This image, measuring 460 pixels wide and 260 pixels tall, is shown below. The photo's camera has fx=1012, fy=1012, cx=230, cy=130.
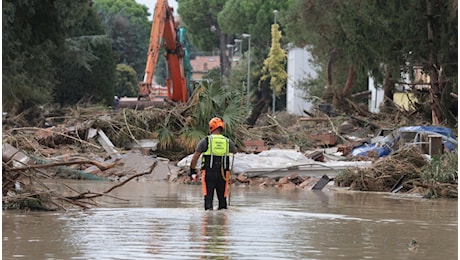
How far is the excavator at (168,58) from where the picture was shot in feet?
130

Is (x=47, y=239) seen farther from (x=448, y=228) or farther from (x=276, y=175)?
(x=276, y=175)

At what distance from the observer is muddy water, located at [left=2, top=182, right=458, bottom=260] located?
10.2 meters

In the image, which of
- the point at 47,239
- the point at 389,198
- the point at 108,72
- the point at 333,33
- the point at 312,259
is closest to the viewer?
the point at 312,259

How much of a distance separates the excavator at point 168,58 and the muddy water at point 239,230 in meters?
21.0

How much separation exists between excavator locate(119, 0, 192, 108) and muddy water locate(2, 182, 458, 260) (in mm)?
21024

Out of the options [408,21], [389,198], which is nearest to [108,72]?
[408,21]

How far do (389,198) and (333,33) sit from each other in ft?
66.0

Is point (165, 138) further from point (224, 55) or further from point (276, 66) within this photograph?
point (224, 55)

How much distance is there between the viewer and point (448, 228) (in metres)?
13.5

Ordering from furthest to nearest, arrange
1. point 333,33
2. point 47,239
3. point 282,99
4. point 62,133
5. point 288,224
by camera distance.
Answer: point 282,99 → point 333,33 → point 62,133 → point 288,224 → point 47,239

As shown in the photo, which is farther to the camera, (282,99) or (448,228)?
(282,99)

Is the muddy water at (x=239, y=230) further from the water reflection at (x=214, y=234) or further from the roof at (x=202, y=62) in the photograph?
the roof at (x=202, y=62)

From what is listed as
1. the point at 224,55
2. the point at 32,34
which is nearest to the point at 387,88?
the point at 32,34

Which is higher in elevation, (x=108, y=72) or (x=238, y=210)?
(x=108, y=72)
